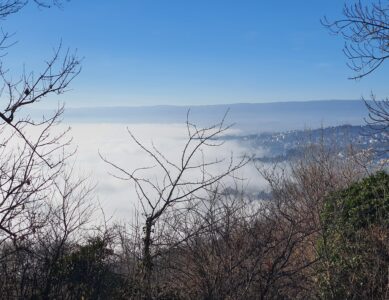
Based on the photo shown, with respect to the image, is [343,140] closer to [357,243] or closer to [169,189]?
[357,243]

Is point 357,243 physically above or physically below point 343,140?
below

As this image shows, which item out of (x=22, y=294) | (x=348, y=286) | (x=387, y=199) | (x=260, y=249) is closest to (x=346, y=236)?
(x=387, y=199)

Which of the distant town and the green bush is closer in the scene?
the distant town

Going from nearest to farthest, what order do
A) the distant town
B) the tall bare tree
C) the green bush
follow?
the tall bare tree → the distant town → the green bush

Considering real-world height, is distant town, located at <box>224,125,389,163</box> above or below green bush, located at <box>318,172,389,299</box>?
above

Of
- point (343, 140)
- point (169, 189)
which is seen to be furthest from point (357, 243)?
point (343, 140)

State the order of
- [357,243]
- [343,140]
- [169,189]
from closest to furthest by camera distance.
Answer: [169,189] < [357,243] < [343,140]

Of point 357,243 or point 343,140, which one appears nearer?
point 357,243

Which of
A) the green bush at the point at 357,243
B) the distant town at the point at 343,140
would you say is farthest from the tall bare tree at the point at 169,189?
the green bush at the point at 357,243

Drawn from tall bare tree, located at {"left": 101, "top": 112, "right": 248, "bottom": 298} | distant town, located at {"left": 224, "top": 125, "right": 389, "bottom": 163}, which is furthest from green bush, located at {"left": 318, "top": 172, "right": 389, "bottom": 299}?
tall bare tree, located at {"left": 101, "top": 112, "right": 248, "bottom": 298}

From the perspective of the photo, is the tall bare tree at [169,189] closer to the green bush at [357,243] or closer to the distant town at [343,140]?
the distant town at [343,140]

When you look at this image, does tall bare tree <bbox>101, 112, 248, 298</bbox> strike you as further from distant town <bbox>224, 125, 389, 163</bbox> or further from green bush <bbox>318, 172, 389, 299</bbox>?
green bush <bbox>318, 172, 389, 299</bbox>

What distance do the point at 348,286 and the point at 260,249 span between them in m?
3.43

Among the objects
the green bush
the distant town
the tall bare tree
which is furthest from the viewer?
the green bush
